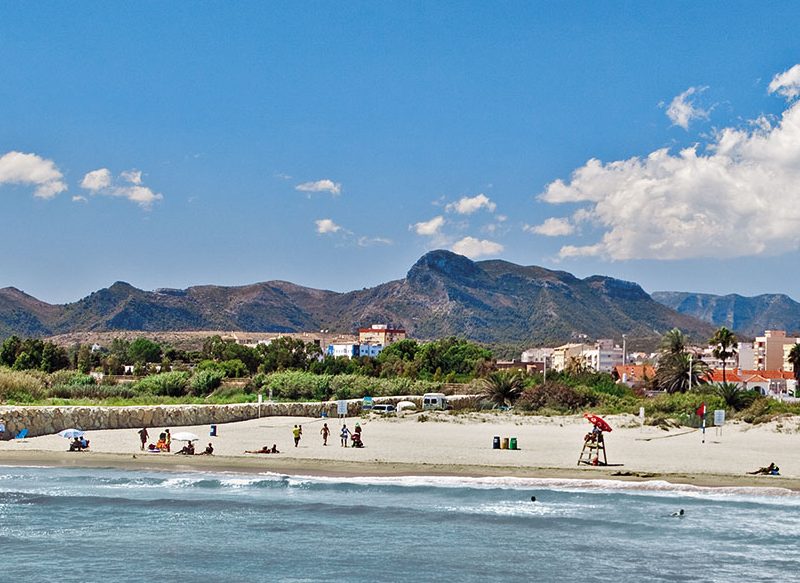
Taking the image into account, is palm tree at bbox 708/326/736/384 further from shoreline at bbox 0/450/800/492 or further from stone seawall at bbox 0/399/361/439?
shoreline at bbox 0/450/800/492

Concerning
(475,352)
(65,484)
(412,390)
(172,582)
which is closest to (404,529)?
(172,582)

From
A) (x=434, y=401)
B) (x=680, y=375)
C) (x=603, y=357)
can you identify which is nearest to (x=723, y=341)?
(x=680, y=375)

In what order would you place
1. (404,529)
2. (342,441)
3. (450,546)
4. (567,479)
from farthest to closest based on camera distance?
(342,441)
(567,479)
(404,529)
(450,546)

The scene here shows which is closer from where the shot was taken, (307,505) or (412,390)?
(307,505)

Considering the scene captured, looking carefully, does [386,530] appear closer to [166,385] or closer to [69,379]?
[166,385]

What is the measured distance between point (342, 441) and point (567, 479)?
10799 millimetres

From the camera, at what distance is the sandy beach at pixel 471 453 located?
27.1 meters

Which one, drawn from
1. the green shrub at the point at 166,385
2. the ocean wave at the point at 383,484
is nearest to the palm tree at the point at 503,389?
the green shrub at the point at 166,385

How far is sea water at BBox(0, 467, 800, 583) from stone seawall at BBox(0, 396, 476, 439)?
1007 cm

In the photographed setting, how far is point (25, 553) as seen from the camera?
17656mm

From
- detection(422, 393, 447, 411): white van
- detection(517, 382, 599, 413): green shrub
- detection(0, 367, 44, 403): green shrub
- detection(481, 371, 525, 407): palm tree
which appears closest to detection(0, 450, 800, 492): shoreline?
detection(0, 367, 44, 403): green shrub

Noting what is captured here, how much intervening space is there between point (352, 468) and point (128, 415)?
16993 mm

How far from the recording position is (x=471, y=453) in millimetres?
31484

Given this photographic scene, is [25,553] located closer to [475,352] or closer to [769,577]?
[769,577]
